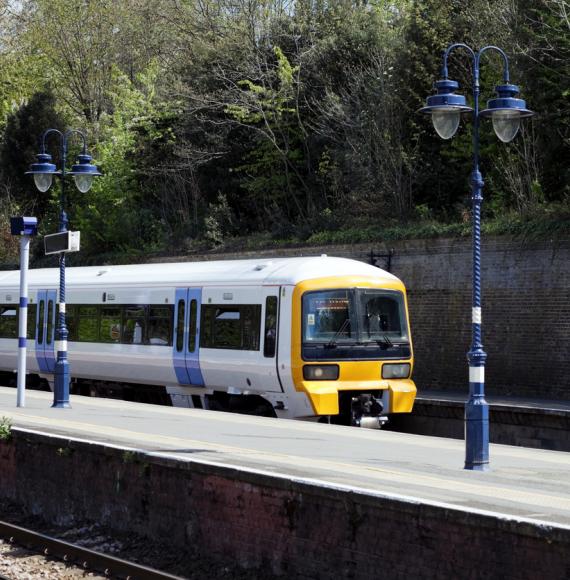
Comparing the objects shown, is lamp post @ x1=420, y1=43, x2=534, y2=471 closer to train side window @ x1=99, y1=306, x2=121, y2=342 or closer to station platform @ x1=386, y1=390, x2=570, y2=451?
station platform @ x1=386, y1=390, x2=570, y2=451

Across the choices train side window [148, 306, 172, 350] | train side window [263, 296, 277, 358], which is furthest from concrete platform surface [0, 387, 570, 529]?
train side window [148, 306, 172, 350]

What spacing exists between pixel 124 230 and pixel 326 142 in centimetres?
910

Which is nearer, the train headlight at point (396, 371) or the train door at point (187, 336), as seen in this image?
the train headlight at point (396, 371)

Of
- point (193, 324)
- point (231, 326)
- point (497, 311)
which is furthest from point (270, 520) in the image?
point (497, 311)

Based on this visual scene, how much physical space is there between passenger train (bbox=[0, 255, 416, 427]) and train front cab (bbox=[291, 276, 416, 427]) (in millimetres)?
17

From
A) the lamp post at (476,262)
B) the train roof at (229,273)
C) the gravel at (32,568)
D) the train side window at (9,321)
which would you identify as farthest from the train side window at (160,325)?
the lamp post at (476,262)

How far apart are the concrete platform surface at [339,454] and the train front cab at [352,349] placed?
1.12 meters

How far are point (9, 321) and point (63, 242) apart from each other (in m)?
9.31

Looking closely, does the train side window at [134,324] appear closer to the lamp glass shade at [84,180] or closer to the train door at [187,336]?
the train door at [187,336]

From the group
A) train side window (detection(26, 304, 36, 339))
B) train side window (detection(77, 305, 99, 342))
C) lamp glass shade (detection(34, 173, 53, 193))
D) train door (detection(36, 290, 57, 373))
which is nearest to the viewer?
lamp glass shade (detection(34, 173, 53, 193))

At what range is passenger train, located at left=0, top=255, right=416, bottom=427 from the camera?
19406 millimetres

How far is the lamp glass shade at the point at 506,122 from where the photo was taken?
42.9 ft

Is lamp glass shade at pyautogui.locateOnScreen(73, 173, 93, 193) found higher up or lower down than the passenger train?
higher up

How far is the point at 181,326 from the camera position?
72.3 feet
